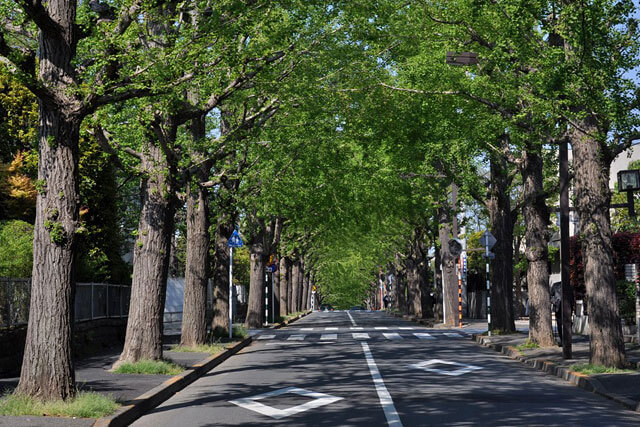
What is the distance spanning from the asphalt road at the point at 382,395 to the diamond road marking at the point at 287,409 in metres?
0.01

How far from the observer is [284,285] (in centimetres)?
6334

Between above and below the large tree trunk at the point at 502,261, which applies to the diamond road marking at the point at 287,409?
below

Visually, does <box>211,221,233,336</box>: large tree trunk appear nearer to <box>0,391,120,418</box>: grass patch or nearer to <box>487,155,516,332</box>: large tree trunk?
<box>487,155,516,332</box>: large tree trunk

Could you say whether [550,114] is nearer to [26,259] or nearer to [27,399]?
[27,399]

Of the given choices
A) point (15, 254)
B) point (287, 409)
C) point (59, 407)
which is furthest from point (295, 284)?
point (59, 407)

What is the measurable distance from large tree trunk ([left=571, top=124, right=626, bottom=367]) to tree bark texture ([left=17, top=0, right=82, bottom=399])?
32.2ft

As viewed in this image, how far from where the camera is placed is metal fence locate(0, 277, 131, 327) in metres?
17.8

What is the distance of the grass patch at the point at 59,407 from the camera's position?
1004 centimetres

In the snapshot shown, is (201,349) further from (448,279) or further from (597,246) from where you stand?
(448,279)

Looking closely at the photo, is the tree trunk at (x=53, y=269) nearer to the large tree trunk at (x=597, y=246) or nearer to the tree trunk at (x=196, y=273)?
the large tree trunk at (x=597, y=246)

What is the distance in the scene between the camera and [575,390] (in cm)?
1408

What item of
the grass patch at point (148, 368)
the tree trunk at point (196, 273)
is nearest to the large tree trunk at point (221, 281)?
the tree trunk at point (196, 273)

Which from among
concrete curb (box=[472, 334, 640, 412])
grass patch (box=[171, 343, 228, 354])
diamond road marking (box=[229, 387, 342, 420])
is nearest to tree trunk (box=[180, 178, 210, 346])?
grass patch (box=[171, 343, 228, 354])

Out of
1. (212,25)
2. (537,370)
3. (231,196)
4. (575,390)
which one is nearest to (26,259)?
(231,196)
